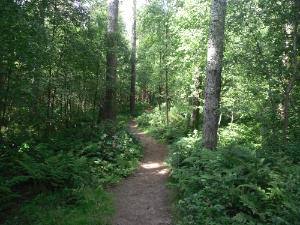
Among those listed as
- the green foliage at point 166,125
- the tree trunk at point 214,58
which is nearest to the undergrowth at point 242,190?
the tree trunk at point 214,58

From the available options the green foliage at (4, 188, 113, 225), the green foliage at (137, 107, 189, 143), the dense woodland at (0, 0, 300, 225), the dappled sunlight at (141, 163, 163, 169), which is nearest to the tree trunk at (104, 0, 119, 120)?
the dense woodland at (0, 0, 300, 225)

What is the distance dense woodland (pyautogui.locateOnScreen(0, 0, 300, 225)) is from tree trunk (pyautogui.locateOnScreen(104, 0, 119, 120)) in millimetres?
54

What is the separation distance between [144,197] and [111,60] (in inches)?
356

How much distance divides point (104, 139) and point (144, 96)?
42.0 m

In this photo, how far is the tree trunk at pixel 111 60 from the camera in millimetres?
16672

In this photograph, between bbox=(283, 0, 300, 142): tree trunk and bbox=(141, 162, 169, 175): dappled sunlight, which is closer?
bbox=(283, 0, 300, 142): tree trunk

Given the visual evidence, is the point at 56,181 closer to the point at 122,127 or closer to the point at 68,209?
the point at 68,209

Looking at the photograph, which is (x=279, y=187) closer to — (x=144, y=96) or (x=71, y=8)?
(x=71, y=8)

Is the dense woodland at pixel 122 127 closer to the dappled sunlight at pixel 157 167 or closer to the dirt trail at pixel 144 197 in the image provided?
the dirt trail at pixel 144 197

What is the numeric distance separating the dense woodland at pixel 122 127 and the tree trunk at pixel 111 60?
54mm

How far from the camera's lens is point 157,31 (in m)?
22.0

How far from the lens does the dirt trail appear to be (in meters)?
8.16

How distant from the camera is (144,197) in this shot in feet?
32.6

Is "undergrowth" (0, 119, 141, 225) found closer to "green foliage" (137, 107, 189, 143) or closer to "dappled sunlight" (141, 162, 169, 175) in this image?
"dappled sunlight" (141, 162, 169, 175)
